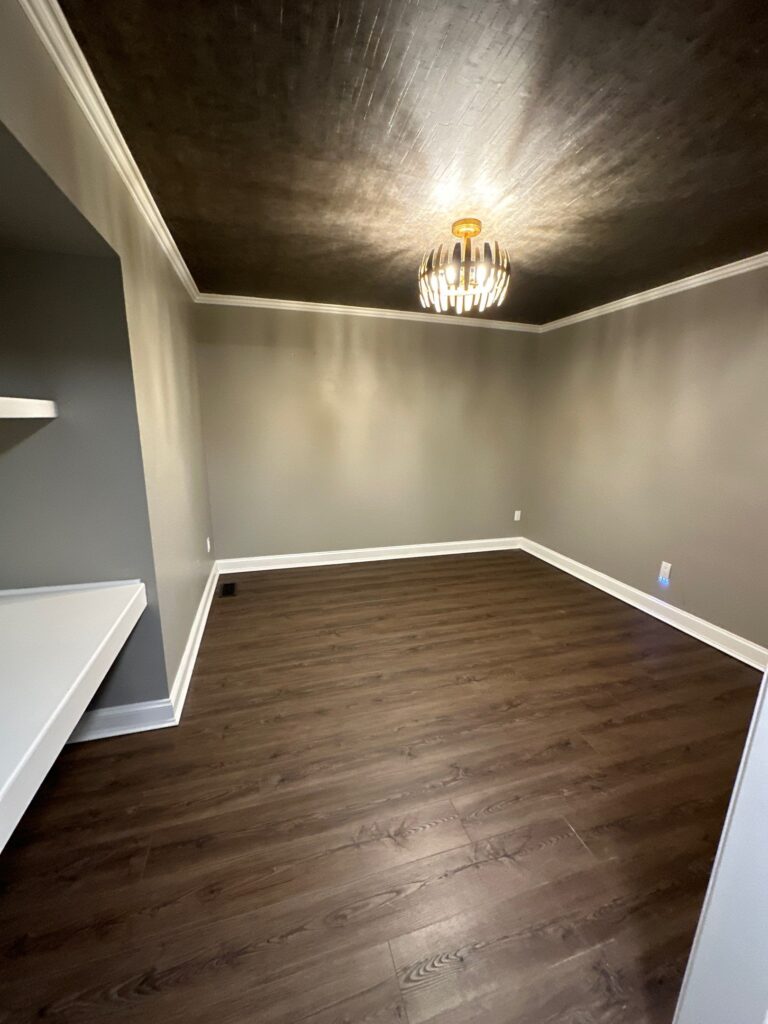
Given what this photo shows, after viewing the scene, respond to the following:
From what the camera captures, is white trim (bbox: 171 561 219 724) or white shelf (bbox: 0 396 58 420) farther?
white trim (bbox: 171 561 219 724)

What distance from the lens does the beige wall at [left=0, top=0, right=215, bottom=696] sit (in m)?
0.95

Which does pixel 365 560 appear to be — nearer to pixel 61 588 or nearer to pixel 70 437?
pixel 61 588

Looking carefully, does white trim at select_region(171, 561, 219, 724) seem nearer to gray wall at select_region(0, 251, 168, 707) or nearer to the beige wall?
the beige wall

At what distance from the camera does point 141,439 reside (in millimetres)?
1643

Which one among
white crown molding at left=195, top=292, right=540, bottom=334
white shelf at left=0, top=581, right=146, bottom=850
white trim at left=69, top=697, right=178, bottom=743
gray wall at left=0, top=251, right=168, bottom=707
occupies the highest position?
white crown molding at left=195, top=292, right=540, bottom=334

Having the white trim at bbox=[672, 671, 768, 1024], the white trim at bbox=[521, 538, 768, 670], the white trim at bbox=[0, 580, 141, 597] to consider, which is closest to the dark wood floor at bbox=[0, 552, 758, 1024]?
the white trim at bbox=[521, 538, 768, 670]

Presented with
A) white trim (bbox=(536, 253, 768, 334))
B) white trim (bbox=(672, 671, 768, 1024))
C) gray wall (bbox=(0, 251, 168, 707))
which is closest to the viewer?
white trim (bbox=(672, 671, 768, 1024))

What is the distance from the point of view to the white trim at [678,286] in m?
2.37

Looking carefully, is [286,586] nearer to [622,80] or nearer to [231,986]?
[231,986]

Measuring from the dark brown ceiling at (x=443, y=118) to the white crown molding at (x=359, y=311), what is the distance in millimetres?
990

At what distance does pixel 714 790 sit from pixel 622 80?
8.19ft

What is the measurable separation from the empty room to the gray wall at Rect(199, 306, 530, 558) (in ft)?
1.47

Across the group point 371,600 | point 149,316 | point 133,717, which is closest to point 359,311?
point 149,316

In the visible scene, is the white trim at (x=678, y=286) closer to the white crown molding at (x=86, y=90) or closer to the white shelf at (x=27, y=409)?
the white crown molding at (x=86, y=90)
